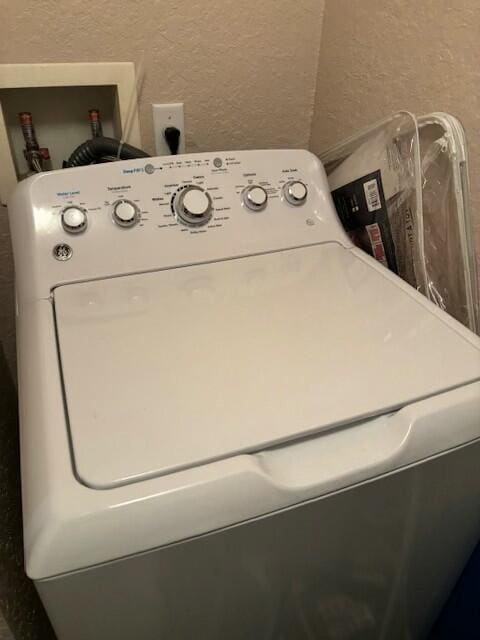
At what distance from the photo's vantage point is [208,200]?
29.3 inches

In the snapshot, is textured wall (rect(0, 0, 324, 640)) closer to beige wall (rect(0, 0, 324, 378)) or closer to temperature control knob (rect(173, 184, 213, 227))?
beige wall (rect(0, 0, 324, 378))

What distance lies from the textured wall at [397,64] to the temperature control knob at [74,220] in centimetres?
A: 55

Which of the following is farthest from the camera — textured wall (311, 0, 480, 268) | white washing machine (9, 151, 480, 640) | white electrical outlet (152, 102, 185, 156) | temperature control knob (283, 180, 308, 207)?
white electrical outlet (152, 102, 185, 156)

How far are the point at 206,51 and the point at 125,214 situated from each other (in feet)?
1.37

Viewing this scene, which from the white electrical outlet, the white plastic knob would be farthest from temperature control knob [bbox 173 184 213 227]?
the white electrical outlet

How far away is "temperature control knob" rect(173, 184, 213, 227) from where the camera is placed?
73 cm

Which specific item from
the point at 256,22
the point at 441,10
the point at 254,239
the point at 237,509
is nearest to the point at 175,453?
the point at 237,509

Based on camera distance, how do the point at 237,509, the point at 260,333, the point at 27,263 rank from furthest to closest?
1. the point at 27,263
2. the point at 260,333
3. the point at 237,509

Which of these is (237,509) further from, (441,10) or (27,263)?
(441,10)

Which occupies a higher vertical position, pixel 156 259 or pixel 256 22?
pixel 256 22

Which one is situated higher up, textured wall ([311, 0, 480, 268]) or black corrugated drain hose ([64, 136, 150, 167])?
textured wall ([311, 0, 480, 268])

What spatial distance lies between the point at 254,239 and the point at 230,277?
10 cm

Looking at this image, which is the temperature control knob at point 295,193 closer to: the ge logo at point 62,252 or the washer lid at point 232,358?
the washer lid at point 232,358

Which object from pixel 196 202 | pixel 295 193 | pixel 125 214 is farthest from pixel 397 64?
pixel 125 214
